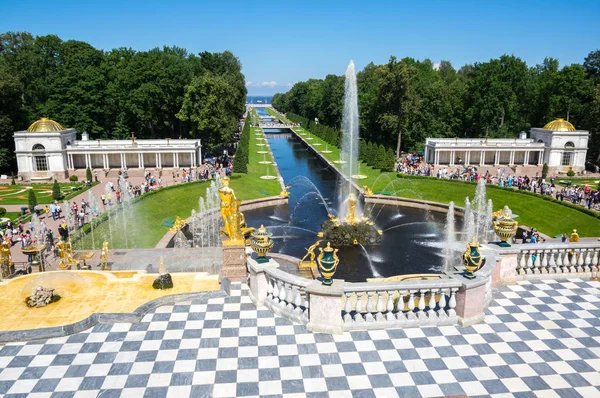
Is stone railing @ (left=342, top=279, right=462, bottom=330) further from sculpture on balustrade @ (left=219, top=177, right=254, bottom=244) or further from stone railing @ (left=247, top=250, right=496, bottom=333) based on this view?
sculpture on balustrade @ (left=219, top=177, right=254, bottom=244)

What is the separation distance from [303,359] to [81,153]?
193ft

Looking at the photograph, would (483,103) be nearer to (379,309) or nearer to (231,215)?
(231,215)

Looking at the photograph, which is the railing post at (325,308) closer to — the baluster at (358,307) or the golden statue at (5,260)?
the baluster at (358,307)

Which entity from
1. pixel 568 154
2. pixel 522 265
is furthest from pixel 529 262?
pixel 568 154

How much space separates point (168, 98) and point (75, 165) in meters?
17.0

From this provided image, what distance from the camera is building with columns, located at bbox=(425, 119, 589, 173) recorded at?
215 ft

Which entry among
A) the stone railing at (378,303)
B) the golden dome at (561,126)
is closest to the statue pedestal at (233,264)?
the stone railing at (378,303)

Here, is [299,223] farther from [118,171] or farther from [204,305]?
[118,171]

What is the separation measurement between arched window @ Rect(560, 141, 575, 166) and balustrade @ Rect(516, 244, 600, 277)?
Result: 56.8 metres

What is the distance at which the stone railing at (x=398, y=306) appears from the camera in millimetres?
12812

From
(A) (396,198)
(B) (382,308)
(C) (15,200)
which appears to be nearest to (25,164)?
(C) (15,200)

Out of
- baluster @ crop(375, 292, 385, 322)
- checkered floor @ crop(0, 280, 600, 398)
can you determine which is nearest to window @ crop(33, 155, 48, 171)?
checkered floor @ crop(0, 280, 600, 398)

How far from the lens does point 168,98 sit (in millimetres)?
70625

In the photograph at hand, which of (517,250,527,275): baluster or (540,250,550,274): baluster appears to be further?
(540,250,550,274): baluster
